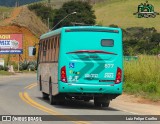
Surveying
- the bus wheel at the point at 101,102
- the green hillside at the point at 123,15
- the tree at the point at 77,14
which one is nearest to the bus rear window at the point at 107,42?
the bus wheel at the point at 101,102

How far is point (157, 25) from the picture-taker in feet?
513

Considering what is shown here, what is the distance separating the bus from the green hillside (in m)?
Answer: 130

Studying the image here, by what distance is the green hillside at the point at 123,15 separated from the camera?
159375 millimetres

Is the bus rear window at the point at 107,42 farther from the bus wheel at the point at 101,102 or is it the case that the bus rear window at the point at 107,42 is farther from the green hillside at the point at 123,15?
the green hillside at the point at 123,15

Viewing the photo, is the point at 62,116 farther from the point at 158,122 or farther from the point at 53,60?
the point at 53,60

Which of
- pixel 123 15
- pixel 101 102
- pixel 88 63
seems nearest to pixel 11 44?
pixel 101 102

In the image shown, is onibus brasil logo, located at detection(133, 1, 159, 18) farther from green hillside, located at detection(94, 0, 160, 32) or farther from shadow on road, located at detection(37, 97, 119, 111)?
green hillside, located at detection(94, 0, 160, 32)

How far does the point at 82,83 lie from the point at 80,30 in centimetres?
212

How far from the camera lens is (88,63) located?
2119 centimetres

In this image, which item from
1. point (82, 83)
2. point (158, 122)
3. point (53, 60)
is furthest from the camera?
point (53, 60)

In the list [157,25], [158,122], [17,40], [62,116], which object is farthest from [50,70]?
[157,25]

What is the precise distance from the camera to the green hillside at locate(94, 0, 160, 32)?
523 ft

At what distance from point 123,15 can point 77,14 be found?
1823 inches

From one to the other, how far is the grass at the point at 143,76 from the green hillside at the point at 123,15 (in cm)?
11418
